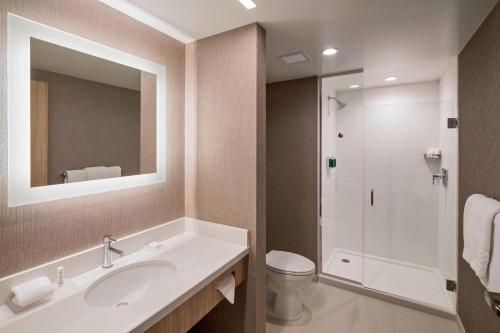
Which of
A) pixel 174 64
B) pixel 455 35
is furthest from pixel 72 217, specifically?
pixel 455 35

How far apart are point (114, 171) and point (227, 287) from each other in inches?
37.5

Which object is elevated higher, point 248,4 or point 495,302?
point 248,4

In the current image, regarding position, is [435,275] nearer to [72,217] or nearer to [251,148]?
[251,148]

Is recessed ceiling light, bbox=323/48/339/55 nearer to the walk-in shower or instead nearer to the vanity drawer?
the walk-in shower

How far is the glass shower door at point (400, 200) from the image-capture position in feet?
8.95

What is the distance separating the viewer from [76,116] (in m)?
1.29

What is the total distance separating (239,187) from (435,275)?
2.66 meters

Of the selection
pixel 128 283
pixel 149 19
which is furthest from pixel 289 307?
pixel 149 19

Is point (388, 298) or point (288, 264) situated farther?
point (388, 298)

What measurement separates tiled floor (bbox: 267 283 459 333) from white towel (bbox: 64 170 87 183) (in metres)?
1.82

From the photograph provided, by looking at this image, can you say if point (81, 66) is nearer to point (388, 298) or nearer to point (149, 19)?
point (149, 19)

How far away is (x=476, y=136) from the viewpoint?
1.70 m

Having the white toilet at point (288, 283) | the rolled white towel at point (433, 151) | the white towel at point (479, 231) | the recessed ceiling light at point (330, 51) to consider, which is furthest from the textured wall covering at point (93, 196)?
the rolled white towel at point (433, 151)

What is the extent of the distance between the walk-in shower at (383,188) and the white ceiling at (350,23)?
67 centimetres
